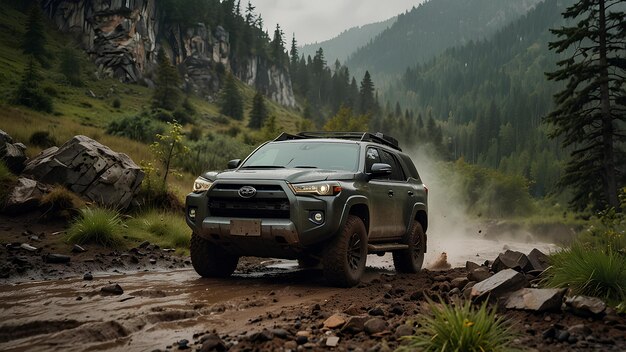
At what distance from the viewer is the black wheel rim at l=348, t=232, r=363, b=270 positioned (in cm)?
654

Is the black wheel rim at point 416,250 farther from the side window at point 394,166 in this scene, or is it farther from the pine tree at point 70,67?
the pine tree at point 70,67

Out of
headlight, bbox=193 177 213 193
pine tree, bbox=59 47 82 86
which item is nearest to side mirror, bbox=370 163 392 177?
headlight, bbox=193 177 213 193

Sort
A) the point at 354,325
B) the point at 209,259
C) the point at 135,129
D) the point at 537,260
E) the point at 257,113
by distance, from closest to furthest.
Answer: the point at 354,325 < the point at 209,259 < the point at 537,260 < the point at 135,129 < the point at 257,113

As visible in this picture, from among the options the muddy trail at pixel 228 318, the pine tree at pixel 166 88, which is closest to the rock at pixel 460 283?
the muddy trail at pixel 228 318

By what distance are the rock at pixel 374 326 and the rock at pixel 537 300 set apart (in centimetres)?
133

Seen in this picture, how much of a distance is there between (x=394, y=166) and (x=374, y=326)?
4.98m

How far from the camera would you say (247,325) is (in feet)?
14.4

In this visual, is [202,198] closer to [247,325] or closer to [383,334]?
[247,325]

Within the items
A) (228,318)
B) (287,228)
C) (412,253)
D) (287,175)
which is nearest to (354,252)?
(287,228)

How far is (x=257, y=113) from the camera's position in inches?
3191

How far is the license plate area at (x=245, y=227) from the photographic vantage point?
606cm

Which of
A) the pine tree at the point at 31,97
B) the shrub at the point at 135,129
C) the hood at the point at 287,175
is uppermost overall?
the pine tree at the point at 31,97

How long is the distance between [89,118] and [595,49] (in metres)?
37.5

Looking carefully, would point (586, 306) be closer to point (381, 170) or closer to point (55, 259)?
point (381, 170)
